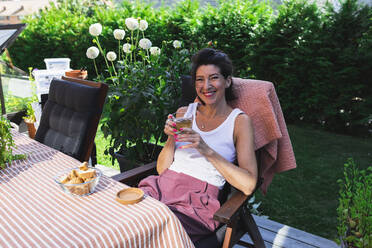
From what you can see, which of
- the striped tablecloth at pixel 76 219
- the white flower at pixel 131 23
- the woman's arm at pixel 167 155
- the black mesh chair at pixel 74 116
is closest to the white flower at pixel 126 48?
the white flower at pixel 131 23

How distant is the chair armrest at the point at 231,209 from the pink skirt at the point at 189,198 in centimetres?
13

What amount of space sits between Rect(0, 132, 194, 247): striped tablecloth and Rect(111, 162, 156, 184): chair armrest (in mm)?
418

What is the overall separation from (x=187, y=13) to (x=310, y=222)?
4.92 m

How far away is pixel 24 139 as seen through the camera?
80.5 inches

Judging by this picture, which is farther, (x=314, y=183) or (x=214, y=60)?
(x=314, y=183)

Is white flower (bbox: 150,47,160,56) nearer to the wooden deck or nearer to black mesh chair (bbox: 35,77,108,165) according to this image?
black mesh chair (bbox: 35,77,108,165)

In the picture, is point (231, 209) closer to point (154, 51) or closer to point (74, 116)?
point (74, 116)

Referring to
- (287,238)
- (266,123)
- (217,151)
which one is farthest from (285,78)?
(217,151)

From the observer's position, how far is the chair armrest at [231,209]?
1.46m

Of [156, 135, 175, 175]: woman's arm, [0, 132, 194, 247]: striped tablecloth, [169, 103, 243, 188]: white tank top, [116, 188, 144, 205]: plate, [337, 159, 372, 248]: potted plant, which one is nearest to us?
[0, 132, 194, 247]: striped tablecloth

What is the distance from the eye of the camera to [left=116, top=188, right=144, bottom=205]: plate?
1.26 m

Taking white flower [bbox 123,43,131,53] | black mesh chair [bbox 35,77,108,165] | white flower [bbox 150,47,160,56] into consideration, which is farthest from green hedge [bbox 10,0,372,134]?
black mesh chair [bbox 35,77,108,165]

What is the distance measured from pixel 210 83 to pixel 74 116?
1019 mm

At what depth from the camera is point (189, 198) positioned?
Answer: 175cm
